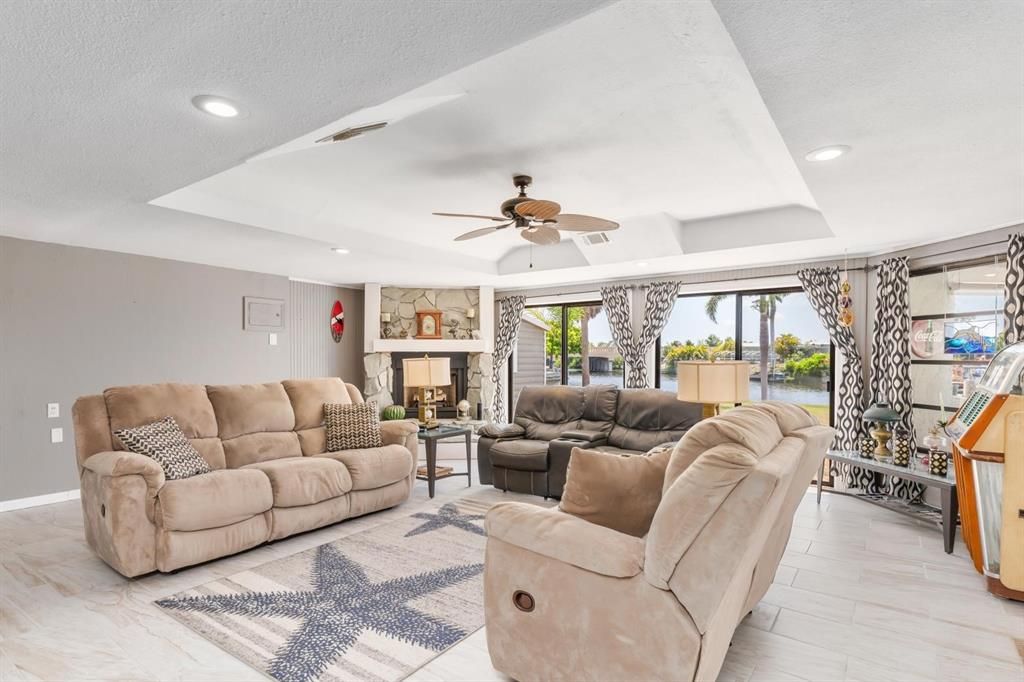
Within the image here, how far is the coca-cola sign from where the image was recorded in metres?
4.79

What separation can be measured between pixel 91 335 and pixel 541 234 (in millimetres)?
4299

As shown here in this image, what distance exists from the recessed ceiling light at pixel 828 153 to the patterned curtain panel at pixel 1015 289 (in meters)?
2.52

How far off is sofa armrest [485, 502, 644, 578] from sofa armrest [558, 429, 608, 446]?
282 cm

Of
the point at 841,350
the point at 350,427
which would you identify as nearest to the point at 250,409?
the point at 350,427

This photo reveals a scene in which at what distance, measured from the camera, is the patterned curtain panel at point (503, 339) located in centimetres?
781

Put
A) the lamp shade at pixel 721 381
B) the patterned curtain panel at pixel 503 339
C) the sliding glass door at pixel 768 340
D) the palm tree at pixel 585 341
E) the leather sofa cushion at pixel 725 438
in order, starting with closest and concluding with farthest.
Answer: the leather sofa cushion at pixel 725 438
the lamp shade at pixel 721 381
the sliding glass door at pixel 768 340
the palm tree at pixel 585 341
the patterned curtain panel at pixel 503 339

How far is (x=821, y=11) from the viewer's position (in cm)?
149

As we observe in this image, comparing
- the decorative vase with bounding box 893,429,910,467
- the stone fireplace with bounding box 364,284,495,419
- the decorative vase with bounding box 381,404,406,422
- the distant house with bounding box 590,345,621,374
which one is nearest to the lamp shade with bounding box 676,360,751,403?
the decorative vase with bounding box 893,429,910,467

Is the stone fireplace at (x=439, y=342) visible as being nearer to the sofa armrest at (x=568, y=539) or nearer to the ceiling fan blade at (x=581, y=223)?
the ceiling fan blade at (x=581, y=223)

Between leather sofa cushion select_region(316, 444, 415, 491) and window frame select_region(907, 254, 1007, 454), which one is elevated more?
window frame select_region(907, 254, 1007, 454)

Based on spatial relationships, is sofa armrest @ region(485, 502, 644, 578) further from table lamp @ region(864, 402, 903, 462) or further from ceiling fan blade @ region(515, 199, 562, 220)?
table lamp @ region(864, 402, 903, 462)

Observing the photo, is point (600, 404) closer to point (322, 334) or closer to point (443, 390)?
point (443, 390)

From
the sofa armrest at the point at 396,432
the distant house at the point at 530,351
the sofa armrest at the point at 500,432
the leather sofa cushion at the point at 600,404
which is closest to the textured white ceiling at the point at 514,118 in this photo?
the leather sofa cushion at the point at 600,404

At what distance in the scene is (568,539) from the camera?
1921 millimetres
